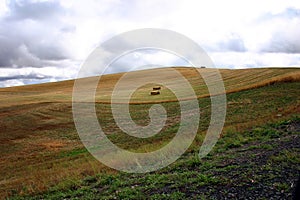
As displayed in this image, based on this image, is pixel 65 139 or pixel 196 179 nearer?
pixel 196 179

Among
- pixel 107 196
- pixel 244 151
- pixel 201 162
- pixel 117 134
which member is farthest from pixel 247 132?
pixel 117 134

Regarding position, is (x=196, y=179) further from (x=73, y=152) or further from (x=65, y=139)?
(x=65, y=139)

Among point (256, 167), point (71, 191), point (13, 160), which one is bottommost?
point (13, 160)

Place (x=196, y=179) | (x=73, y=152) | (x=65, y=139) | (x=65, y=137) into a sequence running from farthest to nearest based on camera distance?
(x=65, y=137)
(x=65, y=139)
(x=73, y=152)
(x=196, y=179)

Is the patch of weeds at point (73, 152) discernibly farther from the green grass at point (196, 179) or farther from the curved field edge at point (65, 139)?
the green grass at point (196, 179)

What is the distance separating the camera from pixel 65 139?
91.5ft

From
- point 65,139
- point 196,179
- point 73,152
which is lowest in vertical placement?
point 73,152

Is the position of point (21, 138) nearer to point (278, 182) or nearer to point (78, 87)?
point (278, 182)

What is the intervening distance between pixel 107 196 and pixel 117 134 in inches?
676

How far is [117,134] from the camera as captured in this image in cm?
2662

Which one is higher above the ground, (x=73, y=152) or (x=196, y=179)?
(x=196, y=179)

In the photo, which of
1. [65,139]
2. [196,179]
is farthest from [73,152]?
[196,179]

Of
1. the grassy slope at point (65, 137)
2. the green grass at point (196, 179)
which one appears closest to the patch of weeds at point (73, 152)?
the grassy slope at point (65, 137)

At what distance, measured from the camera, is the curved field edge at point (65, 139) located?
13.5 metres
